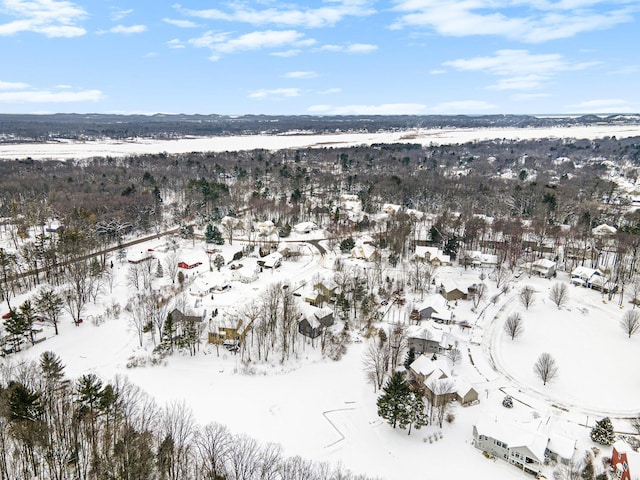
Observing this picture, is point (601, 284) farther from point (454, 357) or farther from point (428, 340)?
point (428, 340)

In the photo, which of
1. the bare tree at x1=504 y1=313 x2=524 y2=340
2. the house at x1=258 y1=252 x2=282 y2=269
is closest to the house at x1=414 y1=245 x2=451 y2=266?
the bare tree at x1=504 y1=313 x2=524 y2=340

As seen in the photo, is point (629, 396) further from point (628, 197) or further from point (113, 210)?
point (628, 197)

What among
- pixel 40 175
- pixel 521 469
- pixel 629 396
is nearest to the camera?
pixel 521 469

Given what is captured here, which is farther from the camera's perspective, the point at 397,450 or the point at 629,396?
the point at 629,396

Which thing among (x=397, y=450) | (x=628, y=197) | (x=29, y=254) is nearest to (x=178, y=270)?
(x=29, y=254)

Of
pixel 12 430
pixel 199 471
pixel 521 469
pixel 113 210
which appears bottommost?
pixel 521 469

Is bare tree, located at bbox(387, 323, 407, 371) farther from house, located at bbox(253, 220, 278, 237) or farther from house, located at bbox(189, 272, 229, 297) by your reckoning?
house, located at bbox(253, 220, 278, 237)
